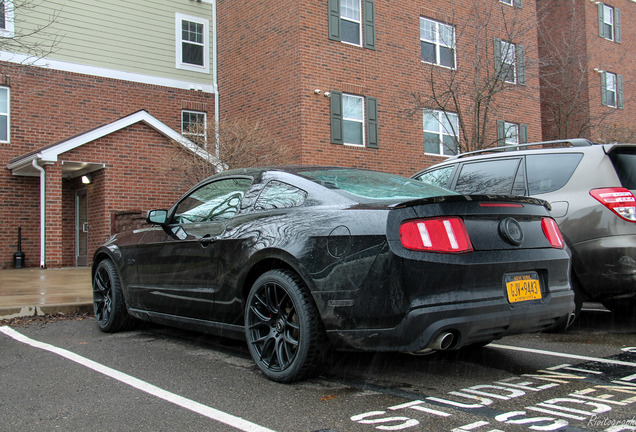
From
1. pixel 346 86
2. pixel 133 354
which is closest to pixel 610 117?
pixel 346 86

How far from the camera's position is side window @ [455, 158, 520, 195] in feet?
19.4

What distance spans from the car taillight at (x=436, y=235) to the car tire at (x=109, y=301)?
345 cm

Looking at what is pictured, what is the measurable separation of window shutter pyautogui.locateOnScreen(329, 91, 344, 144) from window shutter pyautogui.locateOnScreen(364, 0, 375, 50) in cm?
192

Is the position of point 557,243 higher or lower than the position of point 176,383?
higher

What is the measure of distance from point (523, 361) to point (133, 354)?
3.08 m

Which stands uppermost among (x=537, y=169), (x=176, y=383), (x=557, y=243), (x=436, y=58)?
(x=436, y=58)

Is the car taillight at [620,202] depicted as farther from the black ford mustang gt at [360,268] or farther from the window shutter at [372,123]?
the window shutter at [372,123]

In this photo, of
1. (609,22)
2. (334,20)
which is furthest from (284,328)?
(609,22)

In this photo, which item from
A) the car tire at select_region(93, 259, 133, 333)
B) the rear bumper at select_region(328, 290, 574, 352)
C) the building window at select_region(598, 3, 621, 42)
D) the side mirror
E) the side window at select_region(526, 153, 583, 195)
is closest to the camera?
the rear bumper at select_region(328, 290, 574, 352)

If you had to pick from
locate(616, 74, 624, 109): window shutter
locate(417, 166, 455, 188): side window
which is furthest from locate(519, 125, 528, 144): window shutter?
locate(417, 166, 455, 188): side window

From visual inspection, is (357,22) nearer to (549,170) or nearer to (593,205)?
(549,170)

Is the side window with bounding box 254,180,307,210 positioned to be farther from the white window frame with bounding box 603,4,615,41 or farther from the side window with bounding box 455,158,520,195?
the white window frame with bounding box 603,4,615,41

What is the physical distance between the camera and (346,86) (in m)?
15.1

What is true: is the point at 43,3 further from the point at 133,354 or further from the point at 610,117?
the point at 610,117
